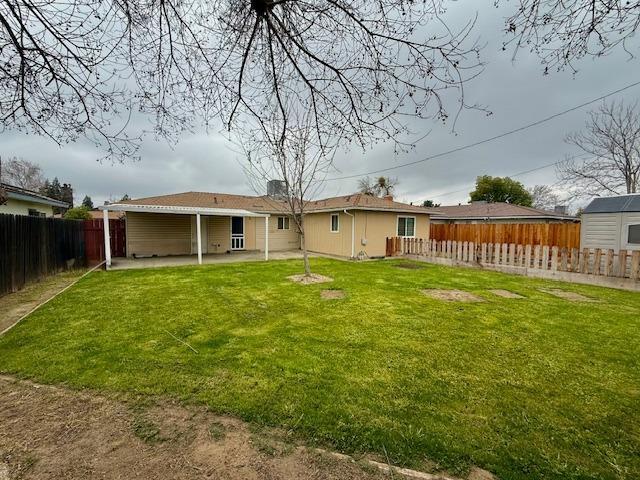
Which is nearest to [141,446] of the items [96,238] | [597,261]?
[597,261]

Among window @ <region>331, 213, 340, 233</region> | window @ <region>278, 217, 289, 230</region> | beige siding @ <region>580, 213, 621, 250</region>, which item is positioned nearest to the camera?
beige siding @ <region>580, 213, 621, 250</region>

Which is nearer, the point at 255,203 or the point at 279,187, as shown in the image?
the point at 279,187

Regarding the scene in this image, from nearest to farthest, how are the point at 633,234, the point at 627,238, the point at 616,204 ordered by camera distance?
the point at 633,234 → the point at 627,238 → the point at 616,204

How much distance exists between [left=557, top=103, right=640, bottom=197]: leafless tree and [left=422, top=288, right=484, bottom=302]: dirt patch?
19.2 metres

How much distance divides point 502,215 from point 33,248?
24073mm

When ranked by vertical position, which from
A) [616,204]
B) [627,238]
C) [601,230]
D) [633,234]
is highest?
[616,204]

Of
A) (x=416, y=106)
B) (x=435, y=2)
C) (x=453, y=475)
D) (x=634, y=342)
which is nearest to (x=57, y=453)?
(x=453, y=475)

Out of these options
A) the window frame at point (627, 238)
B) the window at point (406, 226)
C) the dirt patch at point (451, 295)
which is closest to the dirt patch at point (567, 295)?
the dirt patch at point (451, 295)

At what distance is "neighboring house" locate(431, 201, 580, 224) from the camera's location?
65.9 ft

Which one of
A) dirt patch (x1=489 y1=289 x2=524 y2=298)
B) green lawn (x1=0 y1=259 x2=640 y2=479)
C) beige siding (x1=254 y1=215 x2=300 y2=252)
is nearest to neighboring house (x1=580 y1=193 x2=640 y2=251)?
green lawn (x1=0 y1=259 x2=640 y2=479)

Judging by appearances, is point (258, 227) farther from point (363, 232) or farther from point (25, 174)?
point (25, 174)

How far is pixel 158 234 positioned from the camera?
49.5ft

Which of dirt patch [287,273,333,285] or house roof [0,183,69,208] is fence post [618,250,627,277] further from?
house roof [0,183,69,208]

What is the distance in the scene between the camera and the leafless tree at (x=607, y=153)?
1844cm
